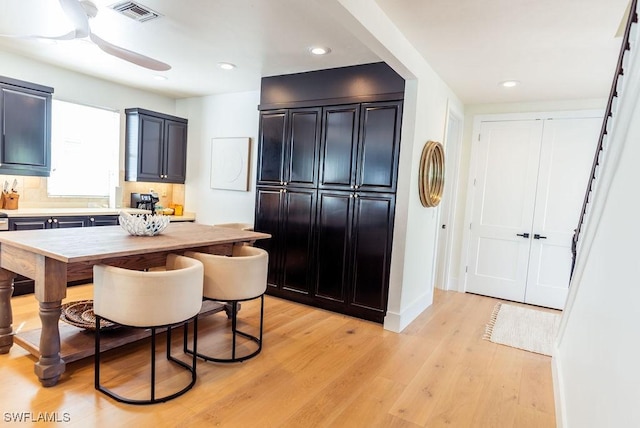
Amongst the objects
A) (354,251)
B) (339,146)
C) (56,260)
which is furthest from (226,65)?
(56,260)

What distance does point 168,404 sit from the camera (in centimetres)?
210

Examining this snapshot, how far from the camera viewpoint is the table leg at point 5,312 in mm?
2518

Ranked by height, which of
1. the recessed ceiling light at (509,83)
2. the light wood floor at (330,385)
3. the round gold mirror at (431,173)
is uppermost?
the recessed ceiling light at (509,83)

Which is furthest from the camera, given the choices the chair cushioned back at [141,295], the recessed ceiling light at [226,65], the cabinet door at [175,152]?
the cabinet door at [175,152]

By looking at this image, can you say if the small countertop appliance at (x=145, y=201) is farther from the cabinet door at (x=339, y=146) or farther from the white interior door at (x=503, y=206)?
the white interior door at (x=503, y=206)

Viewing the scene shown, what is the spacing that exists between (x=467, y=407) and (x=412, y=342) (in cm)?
93

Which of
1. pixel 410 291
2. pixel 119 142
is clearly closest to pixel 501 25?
pixel 410 291

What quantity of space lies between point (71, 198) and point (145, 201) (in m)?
0.92

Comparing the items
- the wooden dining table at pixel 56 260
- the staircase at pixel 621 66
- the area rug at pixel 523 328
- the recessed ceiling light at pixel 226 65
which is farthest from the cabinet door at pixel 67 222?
the staircase at pixel 621 66

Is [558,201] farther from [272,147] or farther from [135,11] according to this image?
[135,11]

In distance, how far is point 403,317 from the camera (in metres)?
3.47

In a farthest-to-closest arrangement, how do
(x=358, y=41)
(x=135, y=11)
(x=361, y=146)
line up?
(x=361, y=146) → (x=358, y=41) → (x=135, y=11)

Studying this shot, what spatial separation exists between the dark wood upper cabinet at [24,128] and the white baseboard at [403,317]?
4047 mm

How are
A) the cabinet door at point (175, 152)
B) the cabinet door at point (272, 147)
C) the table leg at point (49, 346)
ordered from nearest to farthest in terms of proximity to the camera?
the table leg at point (49, 346) < the cabinet door at point (272, 147) < the cabinet door at point (175, 152)
